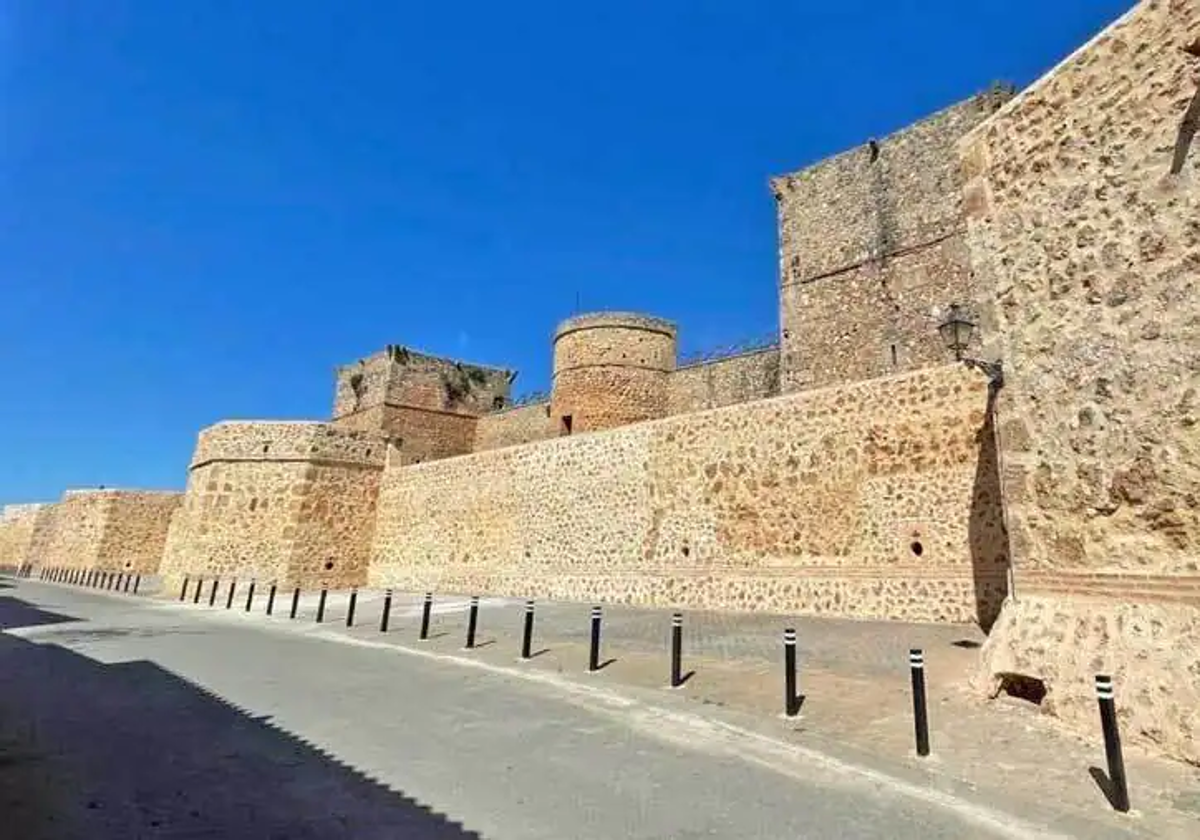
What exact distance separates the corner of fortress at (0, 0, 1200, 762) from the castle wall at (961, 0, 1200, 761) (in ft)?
0.06

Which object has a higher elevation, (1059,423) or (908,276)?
(908,276)

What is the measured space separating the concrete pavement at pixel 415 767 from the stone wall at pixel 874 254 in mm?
13760

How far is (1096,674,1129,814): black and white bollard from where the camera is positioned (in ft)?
12.4

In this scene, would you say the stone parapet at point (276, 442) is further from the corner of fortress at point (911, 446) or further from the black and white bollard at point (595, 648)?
the black and white bollard at point (595, 648)

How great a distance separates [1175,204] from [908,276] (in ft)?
44.1

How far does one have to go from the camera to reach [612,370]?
25438 millimetres

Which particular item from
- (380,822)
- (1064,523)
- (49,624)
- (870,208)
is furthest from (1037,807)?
(870,208)

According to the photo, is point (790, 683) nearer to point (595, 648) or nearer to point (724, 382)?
point (595, 648)

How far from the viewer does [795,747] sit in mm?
4895

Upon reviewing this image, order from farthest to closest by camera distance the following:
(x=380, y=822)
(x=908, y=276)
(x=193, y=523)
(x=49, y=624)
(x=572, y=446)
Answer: (x=193, y=523) → (x=908, y=276) → (x=572, y=446) → (x=49, y=624) → (x=380, y=822)

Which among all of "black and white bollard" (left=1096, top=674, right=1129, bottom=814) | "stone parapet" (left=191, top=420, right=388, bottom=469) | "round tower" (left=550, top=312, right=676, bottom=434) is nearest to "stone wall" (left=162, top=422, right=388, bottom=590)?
"stone parapet" (left=191, top=420, right=388, bottom=469)

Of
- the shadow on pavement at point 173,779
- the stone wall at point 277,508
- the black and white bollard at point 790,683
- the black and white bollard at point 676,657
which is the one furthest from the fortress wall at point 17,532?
the black and white bollard at point 790,683

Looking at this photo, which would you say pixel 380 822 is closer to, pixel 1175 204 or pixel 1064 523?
pixel 1064 523

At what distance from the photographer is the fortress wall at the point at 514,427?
28828 mm
